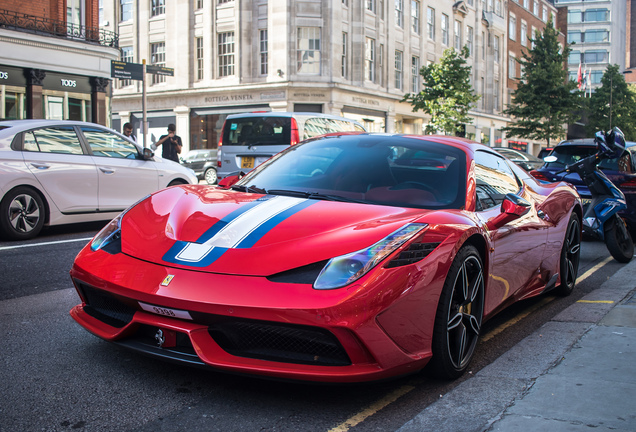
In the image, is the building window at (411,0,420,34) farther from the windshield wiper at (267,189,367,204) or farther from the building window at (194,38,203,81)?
the windshield wiper at (267,189,367,204)

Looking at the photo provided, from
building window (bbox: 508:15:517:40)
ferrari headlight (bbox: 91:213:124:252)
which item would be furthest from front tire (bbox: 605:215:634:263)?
building window (bbox: 508:15:517:40)

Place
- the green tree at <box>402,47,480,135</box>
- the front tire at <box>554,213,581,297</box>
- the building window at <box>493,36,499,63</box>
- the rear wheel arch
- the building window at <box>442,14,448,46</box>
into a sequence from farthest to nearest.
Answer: the building window at <box>493,36,499,63</box>
the building window at <box>442,14,448,46</box>
the green tree at <box>402,47,480,135</box>
the rear wheel arch
the front tire at <box>554,213,581,297</box>

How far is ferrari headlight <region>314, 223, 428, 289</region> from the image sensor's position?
8.94ft

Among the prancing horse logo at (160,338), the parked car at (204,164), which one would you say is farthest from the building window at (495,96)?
the prancing horse logo at (160,338)

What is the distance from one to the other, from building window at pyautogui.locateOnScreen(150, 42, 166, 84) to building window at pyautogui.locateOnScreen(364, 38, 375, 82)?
39.2 feet

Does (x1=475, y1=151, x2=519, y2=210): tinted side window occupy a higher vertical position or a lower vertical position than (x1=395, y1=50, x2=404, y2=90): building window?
lower

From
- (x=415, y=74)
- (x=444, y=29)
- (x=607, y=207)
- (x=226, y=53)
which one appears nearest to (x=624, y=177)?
(x=607, y=207)

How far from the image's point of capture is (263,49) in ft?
113

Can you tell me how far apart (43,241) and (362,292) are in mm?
6247

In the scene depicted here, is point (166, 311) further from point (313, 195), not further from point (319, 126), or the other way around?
point (319, 126)

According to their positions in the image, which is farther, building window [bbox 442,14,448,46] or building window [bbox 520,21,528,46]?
building window [bbox 520,21,528,46]

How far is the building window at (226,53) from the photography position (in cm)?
3528

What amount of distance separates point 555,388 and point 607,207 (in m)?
5.06

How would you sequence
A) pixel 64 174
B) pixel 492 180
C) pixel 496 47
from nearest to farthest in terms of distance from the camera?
pixel 492 180
pixel 64 174
pixel 496 47
